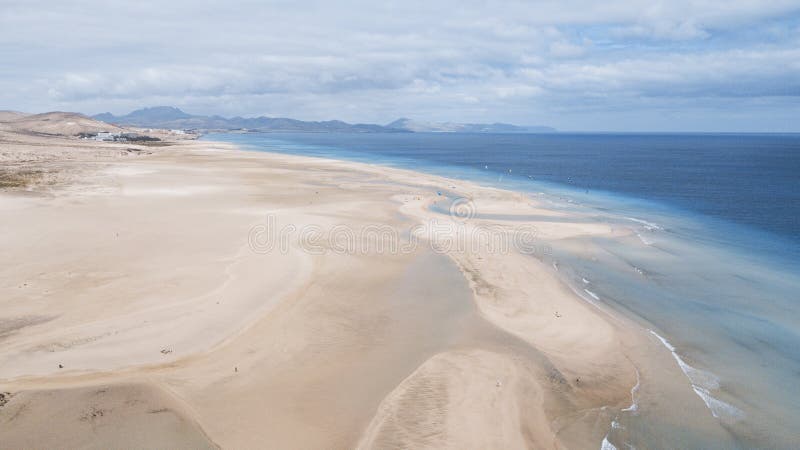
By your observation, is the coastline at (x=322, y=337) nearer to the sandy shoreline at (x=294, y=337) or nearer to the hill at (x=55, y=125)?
the sandy shoreline at (x=294, y=337)

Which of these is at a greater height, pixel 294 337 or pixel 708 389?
pixel 708 389

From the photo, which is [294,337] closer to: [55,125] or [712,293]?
[712,293]

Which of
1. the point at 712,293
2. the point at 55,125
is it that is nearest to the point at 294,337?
the point at 712,293

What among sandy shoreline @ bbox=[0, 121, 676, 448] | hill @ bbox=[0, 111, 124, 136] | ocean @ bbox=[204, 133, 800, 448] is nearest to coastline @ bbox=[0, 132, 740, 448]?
sandy shoreline @ bbox=[0, 121, 676, 448]

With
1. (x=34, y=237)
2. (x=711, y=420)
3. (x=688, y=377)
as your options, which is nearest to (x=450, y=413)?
(x=711, y=420)

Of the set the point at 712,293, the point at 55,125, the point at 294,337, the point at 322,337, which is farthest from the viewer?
the point at 55,125

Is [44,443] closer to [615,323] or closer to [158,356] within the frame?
[158,356]

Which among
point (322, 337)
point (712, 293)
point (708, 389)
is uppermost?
point (712, 293)
